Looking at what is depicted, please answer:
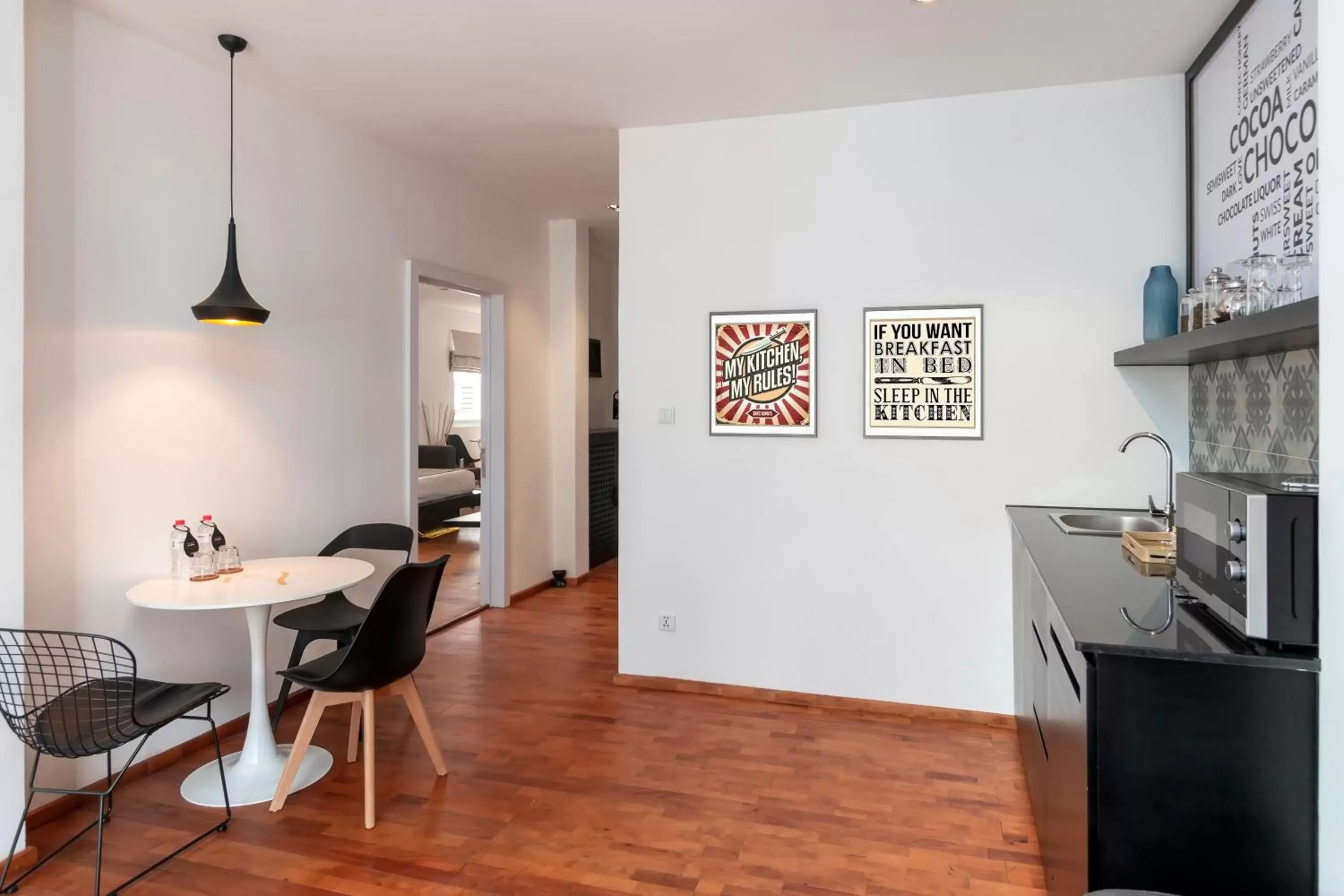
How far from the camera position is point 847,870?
2379 mm

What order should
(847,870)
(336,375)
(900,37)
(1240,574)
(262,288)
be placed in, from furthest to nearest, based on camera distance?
(336,375) < (262,288) < (900,37) < (847,870) < (1240,574)

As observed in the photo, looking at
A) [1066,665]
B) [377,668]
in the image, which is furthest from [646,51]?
[1066,665]

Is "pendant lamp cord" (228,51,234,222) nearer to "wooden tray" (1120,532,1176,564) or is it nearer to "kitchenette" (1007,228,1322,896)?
"kitchenette" (1007,228,1322,896)

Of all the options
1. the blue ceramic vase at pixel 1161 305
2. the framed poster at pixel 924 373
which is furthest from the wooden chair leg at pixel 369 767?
the blue ceramic vase at pixel 1161 305

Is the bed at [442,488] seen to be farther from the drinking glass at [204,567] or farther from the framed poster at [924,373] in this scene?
the framed poster at [924,373]

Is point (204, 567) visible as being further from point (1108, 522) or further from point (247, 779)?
point (1108, 522)

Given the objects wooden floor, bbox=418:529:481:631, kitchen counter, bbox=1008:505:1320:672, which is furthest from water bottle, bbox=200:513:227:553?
kitchen counter, bbox=1008:505:1320:672

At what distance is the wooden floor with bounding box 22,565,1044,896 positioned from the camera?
2338 millimetres

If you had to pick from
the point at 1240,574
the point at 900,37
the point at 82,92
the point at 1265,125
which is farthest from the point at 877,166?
the point at 82,92

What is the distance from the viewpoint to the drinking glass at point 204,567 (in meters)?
2.97

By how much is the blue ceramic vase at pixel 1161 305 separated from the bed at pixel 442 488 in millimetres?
6156

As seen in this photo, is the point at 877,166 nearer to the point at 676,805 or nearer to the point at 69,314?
the point at 676,805

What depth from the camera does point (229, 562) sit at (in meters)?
3.10

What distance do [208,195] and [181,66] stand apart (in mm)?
474
